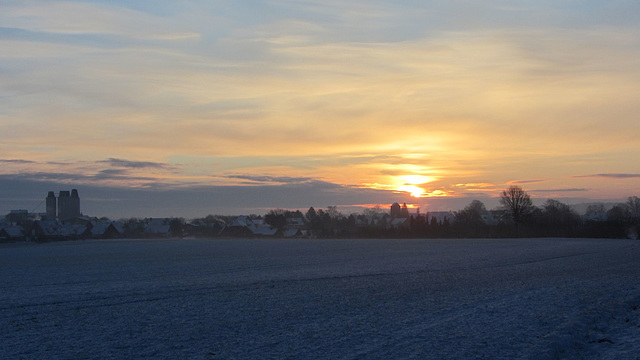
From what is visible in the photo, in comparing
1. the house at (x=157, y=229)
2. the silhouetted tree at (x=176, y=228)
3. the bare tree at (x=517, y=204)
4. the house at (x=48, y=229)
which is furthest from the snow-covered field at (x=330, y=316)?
the silhouetted tree at (x=176, y=228)

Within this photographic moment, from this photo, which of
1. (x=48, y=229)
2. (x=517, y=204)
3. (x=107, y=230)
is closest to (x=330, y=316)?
(x=517, y=204)

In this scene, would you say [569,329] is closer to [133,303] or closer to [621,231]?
[133,303]

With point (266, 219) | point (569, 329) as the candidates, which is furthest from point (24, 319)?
point (266, 219)

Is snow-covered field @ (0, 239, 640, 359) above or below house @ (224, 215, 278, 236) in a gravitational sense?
below

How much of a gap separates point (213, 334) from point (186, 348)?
1751 millimetres

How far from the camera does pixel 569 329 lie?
50.4 ft

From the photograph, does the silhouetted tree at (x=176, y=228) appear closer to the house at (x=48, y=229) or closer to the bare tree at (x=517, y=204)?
the house at (x=48, y=229)

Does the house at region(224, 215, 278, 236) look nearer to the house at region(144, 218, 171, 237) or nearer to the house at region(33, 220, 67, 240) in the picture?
the house at region(144, 218, 171, 237)

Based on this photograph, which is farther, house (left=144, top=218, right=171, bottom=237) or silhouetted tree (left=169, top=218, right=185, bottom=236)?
silhouetted tree (left=169, top=218, right=185, bottom=236)

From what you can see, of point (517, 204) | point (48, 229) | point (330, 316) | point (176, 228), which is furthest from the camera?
point (176, 228)

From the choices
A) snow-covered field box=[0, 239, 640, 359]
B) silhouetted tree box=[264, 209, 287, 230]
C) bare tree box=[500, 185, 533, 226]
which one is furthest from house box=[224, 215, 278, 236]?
snow-covered field box=[0, 239, 640, 359]

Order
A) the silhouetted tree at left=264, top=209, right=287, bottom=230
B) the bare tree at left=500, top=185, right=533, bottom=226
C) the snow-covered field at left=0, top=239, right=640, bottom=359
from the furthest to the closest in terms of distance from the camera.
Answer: the silhouetted tree at left=264, top=209, right=287, bottom=230 < the bare tree at left=500, top=185, right=533, bottom=226 < the snow-covered field at left=0, top=239, right=640, bottom=359

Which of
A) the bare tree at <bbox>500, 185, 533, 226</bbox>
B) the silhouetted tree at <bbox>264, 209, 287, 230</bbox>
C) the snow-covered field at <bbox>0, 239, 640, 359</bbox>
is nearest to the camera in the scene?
the snow-covered field at <bbox>0, 239, 640, 359</bbox>

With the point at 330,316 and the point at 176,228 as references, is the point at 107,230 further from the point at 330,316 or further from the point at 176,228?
the point at 330,316
